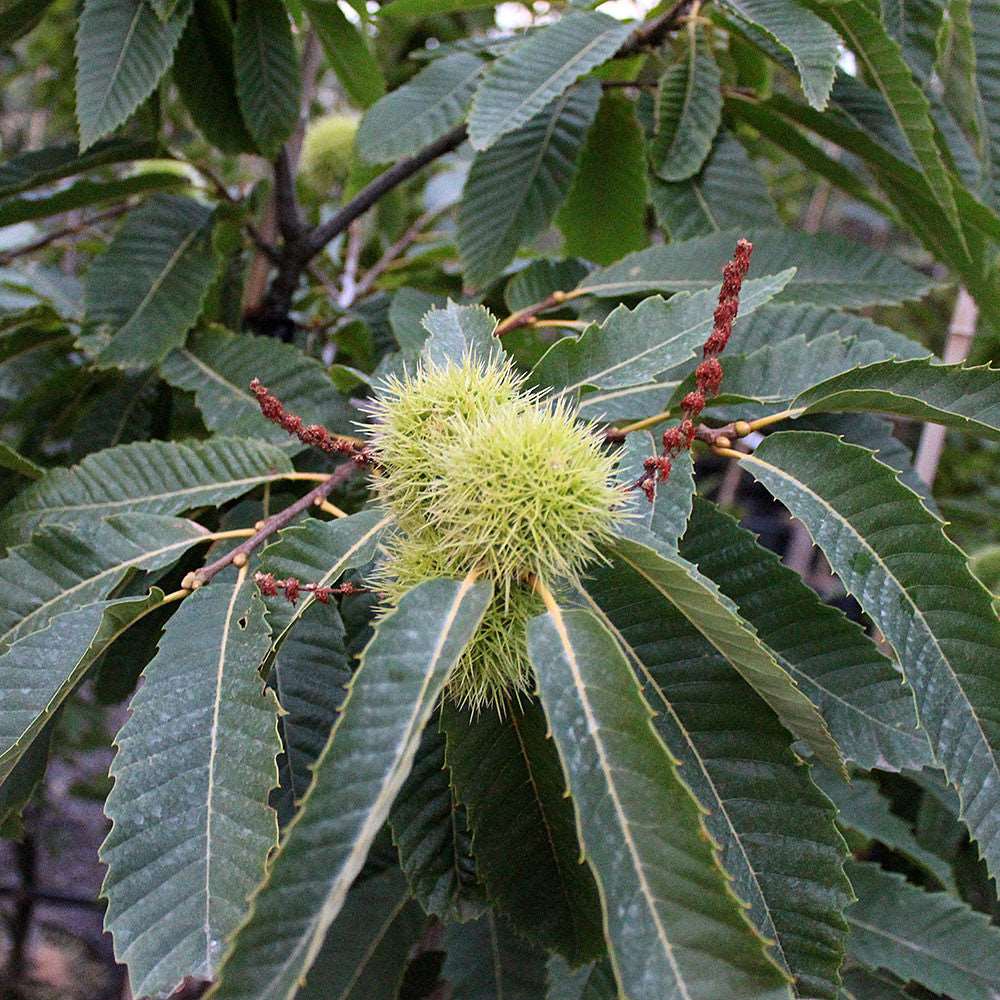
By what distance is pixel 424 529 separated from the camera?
659mm

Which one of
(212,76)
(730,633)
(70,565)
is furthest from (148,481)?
(212,76)

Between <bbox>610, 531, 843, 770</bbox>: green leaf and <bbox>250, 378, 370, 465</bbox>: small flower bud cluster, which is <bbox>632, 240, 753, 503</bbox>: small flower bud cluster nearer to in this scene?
<bbox>610, 531, 843, 770</bbox>: green leaf

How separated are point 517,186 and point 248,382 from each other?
0.43 meters

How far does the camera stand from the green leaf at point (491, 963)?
956mm

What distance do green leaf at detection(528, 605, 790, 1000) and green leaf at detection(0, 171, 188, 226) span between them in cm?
98

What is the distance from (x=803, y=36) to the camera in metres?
0.95

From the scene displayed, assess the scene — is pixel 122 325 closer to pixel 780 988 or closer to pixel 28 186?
pixel 28 186

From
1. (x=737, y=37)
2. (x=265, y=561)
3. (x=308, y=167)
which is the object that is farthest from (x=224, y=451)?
(x=308, y=167)

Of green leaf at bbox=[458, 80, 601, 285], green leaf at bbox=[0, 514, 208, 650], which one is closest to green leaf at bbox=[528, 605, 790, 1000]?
green leaf at bbox=[0, 514, 208, 650]

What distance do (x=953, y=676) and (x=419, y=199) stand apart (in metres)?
1.97

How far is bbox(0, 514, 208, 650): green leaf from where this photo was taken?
76cm

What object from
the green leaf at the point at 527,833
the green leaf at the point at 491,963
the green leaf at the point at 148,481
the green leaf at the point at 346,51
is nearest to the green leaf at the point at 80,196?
the green leaf at the point at 346,51

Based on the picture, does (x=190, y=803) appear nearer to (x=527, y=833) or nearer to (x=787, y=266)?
(x=527, y=833)

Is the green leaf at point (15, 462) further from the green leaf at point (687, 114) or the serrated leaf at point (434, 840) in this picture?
the green leaf at point (687, 114)
